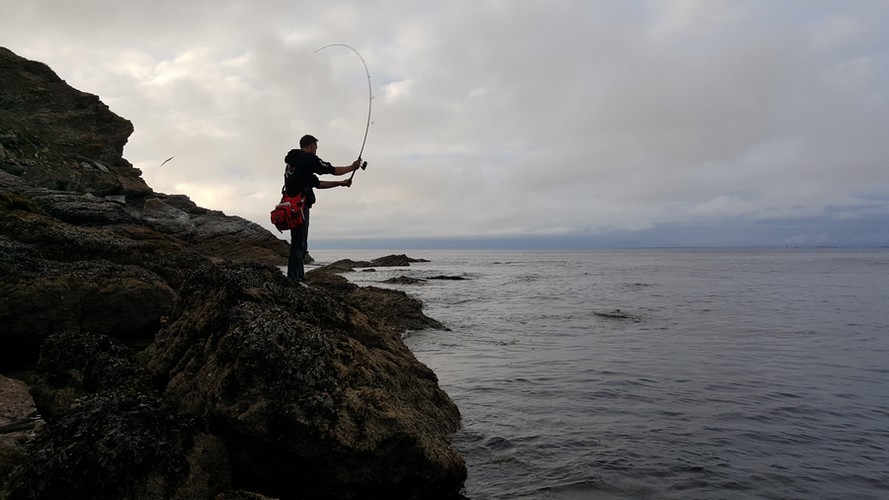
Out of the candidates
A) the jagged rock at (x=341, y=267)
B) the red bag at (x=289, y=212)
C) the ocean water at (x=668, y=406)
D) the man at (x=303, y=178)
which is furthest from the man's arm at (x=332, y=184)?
the jagged rock at (x=341, y=267)

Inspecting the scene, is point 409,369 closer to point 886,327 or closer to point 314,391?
point 314,391

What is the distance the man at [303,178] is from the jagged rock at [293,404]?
9.77ft

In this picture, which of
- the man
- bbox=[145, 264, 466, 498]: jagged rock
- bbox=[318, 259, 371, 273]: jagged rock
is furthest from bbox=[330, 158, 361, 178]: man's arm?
bbox=[318, 259, 371, 273]: jagged rock

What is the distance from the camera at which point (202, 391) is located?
430 centimetres

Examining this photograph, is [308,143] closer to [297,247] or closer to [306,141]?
[306,141]

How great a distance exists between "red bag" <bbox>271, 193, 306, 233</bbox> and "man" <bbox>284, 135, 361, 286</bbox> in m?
0.10

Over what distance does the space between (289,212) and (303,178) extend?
0.58 meters

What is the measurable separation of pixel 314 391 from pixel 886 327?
1906 centimetres

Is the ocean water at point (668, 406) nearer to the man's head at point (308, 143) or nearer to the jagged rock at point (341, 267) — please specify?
the man's head at point (308, 143)

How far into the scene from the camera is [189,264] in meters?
12.5

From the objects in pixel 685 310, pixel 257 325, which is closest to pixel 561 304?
pixel 685 310

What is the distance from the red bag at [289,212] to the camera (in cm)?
805

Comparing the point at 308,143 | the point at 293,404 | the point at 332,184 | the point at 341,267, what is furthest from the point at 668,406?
the point at 341,267

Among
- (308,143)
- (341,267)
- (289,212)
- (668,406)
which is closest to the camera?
(668,406)
